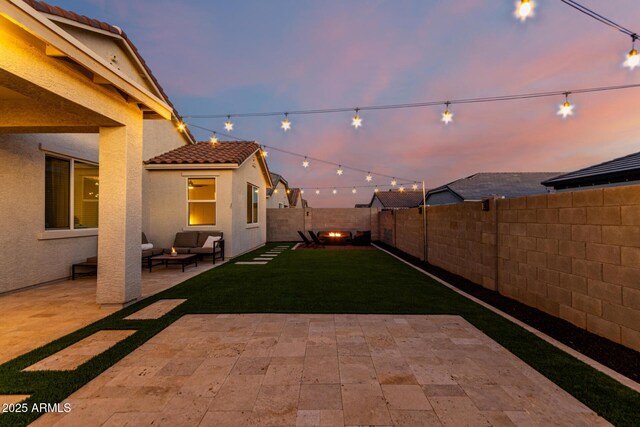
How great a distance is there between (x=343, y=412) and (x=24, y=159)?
298 inches

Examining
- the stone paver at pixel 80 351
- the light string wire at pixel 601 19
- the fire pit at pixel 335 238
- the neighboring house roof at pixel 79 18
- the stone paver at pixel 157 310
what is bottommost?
the stone paver at pixel 157 310

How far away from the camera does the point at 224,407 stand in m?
1.93

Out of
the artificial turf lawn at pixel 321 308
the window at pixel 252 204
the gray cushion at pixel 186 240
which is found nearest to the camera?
the artificial turf lawn at pixel 321 308

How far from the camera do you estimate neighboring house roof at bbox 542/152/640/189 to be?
21.1 ft

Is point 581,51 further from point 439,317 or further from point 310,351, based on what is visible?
point 310,351

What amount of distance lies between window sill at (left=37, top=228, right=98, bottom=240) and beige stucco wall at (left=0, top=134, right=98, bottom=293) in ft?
0.14

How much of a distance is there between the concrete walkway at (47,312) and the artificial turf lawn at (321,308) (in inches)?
10.6

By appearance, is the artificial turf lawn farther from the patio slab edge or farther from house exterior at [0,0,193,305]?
house exterior at [0,0,193,305]

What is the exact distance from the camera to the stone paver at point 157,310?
12.7 feet

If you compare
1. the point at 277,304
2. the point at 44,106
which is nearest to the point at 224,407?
the point at 277,304

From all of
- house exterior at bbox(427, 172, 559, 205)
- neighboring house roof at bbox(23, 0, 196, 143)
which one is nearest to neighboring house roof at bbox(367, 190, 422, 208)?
house exterior at bbox(427, 172, 559, 205)

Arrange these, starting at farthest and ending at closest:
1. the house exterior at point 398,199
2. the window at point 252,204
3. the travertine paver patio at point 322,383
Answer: the house exterior at point 398,199 → the window at point 252,204 → the travertine paver patio at point 322,383

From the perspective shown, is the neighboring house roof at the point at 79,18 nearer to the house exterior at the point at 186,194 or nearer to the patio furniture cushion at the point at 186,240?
the house exterior at the point at 186,194

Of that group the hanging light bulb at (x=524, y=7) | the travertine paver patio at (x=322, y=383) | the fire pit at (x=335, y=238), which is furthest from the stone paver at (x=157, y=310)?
the fire pit at (x=335, y=238)
